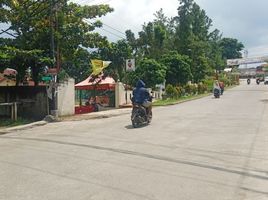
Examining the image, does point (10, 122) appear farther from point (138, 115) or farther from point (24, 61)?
point (138, 115)

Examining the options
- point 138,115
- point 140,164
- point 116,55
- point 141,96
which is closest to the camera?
point 140,164

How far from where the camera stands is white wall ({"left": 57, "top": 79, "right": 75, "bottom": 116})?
25.0m

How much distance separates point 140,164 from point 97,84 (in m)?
23.8

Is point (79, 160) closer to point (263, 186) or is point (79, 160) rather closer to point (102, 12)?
point (263, 186)

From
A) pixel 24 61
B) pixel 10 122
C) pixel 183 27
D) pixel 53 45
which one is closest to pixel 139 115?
pixel 10 122

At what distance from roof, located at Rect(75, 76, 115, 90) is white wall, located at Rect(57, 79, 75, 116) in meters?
6.69

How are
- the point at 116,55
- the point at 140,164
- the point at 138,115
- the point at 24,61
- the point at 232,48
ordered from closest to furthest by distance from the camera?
the point at 140,164
the point at 138,115
the point at 24,61
the point at 116,55
the point at 232,48

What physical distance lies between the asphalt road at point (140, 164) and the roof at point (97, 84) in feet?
56.1

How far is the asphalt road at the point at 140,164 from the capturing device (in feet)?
24.2

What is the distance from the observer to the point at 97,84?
33312 millimetres

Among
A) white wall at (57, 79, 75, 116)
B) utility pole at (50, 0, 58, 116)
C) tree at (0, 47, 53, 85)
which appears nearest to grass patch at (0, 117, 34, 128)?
utility pole at (50, 0, 58, 116)

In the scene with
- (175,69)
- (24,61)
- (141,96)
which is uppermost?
(175,69)

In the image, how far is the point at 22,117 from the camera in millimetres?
24719

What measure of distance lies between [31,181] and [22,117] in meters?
16.9
